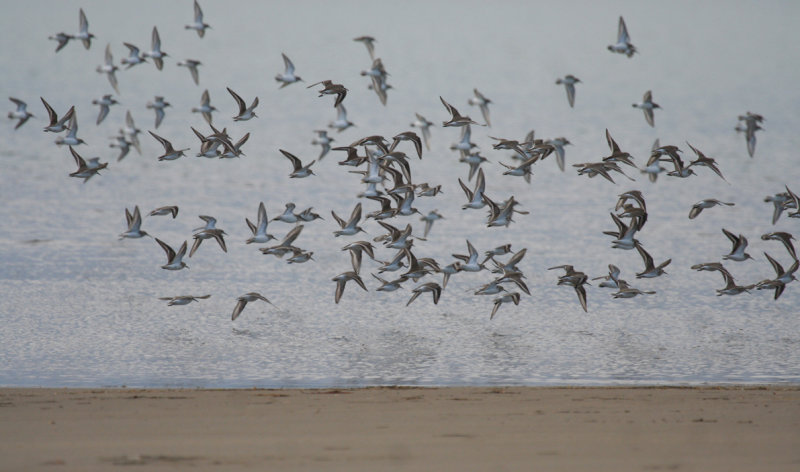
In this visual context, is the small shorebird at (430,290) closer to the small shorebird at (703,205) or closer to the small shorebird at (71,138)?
the small shorebird at (703,205)

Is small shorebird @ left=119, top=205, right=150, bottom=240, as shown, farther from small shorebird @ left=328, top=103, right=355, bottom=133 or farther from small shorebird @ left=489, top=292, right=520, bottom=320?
small shorebird @ left=489, top=292, right=520, bottom=320

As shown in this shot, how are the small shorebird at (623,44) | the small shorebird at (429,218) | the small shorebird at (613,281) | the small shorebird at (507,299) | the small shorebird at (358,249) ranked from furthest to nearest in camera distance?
the small shorebird at (429,218) → the small shorebird at (623,44) → the small shorebird at (358,249) → the small shorebird at (613,281) → the small shorebird at (507,299)

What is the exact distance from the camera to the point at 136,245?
21.7 metres

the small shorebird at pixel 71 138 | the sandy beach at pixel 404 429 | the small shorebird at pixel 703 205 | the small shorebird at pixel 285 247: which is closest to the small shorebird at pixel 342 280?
the small shorebird at pixel 285 247

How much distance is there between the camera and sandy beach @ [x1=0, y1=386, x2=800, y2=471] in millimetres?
9086

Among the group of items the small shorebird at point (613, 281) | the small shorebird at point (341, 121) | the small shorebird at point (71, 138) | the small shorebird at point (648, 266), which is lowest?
the small shorebird at point (613, 281)

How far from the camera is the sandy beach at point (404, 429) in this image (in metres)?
9.09

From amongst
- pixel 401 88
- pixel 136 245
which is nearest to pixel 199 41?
pixel 401 88

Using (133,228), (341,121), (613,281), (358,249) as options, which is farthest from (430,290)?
(341,121)

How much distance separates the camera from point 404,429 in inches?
396

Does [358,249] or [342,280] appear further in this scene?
[358,249]

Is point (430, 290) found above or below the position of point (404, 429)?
above

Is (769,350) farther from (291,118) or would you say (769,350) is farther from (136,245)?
(291,118)

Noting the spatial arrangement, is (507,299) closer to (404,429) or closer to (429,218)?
(429,218)
